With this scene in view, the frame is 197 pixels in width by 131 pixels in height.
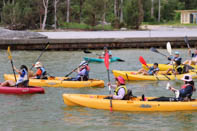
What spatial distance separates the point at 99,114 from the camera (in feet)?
49.7

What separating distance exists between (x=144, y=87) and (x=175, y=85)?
1473 mm

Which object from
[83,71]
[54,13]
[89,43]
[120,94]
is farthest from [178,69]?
[54,13]

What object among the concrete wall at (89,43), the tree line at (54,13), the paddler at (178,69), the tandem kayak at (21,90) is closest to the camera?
the tandem kayak at (21,90)

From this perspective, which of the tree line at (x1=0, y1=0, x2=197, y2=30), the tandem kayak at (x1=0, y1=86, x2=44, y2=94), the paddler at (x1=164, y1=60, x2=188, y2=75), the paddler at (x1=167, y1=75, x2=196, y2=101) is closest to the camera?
the paddler at (x1=167, y1=75, x2=196, y2=101)

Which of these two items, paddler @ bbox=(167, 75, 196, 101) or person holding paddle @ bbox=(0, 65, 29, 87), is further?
person holding paddle @ bbox=(0, 65, 29, 87)

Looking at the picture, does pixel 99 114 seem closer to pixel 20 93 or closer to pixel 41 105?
pixel 41 105

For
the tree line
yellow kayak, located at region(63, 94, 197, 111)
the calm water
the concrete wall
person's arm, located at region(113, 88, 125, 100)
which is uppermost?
the tree line

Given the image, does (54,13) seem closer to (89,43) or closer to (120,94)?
(89,43)

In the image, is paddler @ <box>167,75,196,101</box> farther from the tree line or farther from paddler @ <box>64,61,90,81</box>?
the tree line

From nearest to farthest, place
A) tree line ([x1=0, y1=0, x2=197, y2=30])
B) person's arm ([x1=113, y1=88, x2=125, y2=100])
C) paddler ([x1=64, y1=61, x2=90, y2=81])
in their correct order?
person's arm ([x1=113, y1=88, x2=125, y2=100]) < paddler ([x1=64, y1=61, x2=90, y2=81]) < tree line ([x1=0, y1=0, x2=197, y2=30])

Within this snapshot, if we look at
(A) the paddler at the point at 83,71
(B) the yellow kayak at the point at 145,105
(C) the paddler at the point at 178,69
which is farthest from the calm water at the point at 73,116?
(C) the paddler at the point at 178,69

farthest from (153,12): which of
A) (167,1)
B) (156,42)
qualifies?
(156,42)

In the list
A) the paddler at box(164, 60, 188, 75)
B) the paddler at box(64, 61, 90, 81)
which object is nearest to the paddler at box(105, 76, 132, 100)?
the paddler at box(64, 61, 90, 81)

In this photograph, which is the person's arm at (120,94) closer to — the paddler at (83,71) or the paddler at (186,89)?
the paddler at (186,89)
